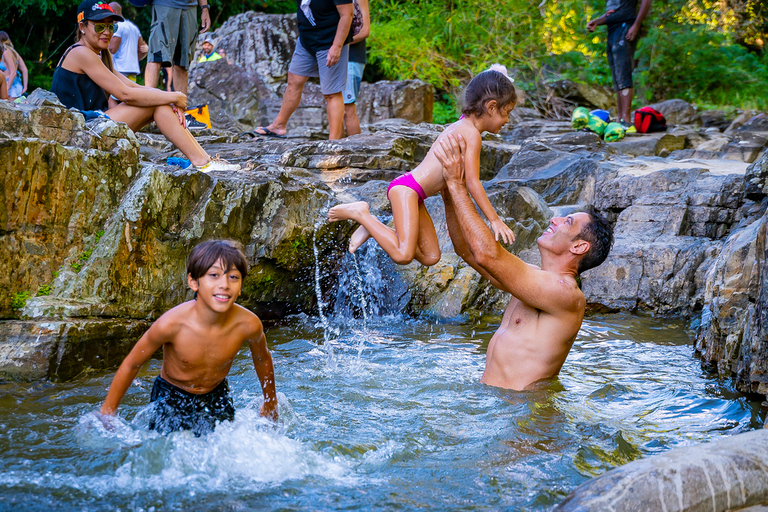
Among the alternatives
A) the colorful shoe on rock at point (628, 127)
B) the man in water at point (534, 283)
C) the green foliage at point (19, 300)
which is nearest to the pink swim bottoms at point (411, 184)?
the man in water at point (534, 283)

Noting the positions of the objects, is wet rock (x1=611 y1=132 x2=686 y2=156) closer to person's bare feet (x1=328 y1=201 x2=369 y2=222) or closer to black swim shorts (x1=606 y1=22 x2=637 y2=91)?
black swim shorts (x1=606 y1=22 x2=637 y2=91)

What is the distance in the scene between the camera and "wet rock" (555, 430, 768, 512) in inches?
85.5

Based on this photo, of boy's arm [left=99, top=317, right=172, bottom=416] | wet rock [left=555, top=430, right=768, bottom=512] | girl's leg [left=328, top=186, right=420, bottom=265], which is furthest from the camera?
girl's leg [left=328, top=186, right=420, bottom=265]

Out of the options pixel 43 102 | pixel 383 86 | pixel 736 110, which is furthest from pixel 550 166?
pixel 736 110

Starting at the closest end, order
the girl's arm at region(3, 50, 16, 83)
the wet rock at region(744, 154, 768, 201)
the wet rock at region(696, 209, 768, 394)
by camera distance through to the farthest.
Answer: the wet rock at region(696, 209, 768, 394) < the wet rock at region(744, 154, 768, 201) < the girl's arm at region(3, 50, 16, 83)

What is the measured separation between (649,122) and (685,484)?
8853 millimetres

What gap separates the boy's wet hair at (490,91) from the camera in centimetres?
398

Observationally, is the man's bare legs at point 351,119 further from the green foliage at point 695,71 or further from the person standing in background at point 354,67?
the green foliage at point 695,71

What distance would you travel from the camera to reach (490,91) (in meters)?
4.00

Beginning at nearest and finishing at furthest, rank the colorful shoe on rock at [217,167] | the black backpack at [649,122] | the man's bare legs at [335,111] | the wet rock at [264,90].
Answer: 1. the colorful shoe on rock at [217,167]
2. the man's bare legs at [335,111]
3. the black backpack at [649,122]
4. the wet rock at [264,90]

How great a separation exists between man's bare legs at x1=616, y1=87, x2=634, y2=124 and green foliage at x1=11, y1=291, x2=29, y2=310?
806 centimetres

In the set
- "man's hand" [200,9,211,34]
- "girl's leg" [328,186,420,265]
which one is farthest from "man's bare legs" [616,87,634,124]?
"girl's leg" [328,186,420,265]

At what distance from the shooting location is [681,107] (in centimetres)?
1233

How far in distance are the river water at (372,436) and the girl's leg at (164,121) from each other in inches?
70.5
